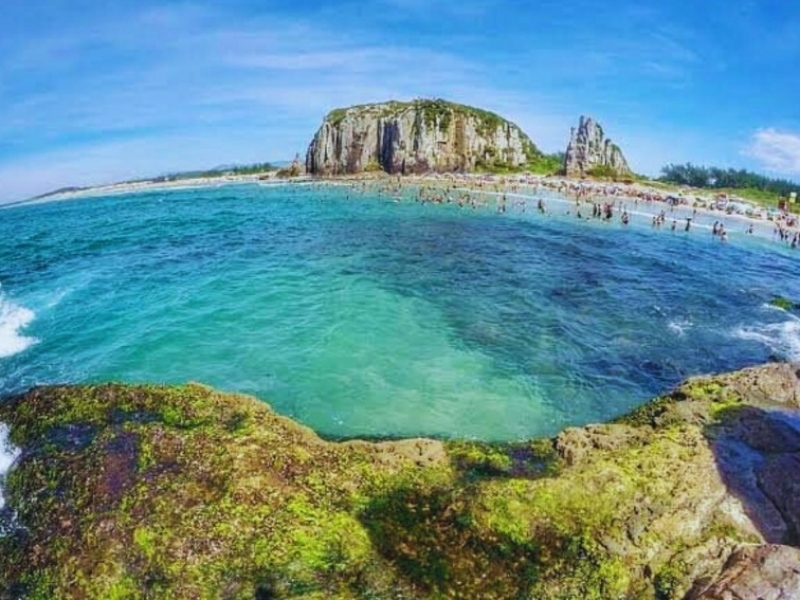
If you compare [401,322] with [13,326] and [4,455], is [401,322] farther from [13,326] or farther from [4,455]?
[13,326]

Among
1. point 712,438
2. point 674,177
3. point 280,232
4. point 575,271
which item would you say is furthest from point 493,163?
point 712,438

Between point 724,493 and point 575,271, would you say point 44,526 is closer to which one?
point 724,493

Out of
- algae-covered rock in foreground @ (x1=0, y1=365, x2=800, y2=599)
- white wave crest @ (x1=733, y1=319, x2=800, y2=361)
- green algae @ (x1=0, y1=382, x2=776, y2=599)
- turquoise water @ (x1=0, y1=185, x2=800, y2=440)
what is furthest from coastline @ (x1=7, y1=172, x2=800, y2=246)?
green algae @ (x1=0, y1=382, x2=776, y2=599)

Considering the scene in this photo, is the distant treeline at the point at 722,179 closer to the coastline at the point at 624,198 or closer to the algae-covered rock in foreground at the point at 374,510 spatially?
the coastline at the point at 624,198

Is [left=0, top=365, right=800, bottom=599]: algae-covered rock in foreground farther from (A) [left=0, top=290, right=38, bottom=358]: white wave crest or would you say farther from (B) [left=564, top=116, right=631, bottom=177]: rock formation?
(B) [left=564, top=116, right=631, bottom=177]: rock formation

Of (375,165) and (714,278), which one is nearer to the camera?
(714,278)

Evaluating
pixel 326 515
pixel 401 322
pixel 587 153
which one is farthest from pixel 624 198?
pixel 326 515

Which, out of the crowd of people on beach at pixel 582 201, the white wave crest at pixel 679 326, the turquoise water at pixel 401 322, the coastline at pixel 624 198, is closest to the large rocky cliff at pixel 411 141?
the coastline at pixel 624 198
